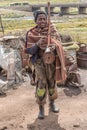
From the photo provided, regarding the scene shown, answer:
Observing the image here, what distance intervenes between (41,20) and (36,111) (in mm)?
1934

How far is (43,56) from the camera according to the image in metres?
6.34

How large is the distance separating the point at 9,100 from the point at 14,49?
8.24ft

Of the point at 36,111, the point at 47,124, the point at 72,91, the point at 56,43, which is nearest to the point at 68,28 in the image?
the point at 72,91

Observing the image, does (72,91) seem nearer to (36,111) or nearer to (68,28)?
(36,111)

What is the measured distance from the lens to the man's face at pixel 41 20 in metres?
6.23

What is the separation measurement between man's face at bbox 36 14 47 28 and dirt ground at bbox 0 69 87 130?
1758 millimetres

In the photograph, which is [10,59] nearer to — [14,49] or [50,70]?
[14,49]

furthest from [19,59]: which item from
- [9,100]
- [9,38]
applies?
[9,100]

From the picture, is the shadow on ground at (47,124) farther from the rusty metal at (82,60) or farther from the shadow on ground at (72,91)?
the rusty metal at (82,60)

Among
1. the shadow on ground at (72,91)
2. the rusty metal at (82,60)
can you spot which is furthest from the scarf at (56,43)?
the rusty metal at (82,60)

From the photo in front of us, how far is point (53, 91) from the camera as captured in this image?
22.0 ft

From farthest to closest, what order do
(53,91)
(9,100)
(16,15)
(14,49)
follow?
(16,15) → (14,49) → (9,100) → (53,91)

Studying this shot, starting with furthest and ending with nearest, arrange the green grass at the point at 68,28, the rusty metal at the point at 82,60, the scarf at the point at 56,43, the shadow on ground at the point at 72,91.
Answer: the green grass at the point at 68,28
the rusty metal at the point at 82,60
the shadow on ground at the point at 72,91
the scarf at the point at 56,43

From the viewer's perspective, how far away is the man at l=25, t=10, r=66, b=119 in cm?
628
